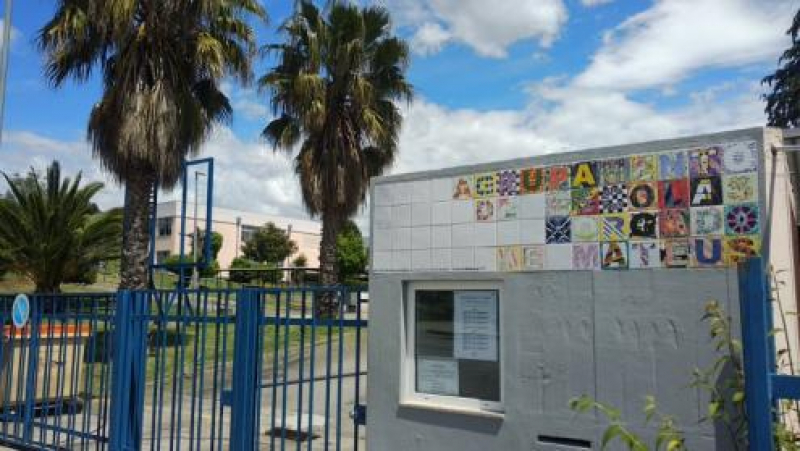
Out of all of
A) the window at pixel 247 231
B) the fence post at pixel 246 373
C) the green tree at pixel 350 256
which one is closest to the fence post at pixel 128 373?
the fence post at pixel 246 373

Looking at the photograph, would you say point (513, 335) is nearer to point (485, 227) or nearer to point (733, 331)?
point (485, 227)

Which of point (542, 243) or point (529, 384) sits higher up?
point (542, 243)

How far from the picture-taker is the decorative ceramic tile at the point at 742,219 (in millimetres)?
4109

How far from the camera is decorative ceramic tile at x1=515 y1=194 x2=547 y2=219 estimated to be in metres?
4.90

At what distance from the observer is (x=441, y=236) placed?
537cm

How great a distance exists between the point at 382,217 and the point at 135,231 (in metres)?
10.3

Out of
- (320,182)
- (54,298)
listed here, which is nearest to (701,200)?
(54,298)

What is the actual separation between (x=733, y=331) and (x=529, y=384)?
1.32 meters

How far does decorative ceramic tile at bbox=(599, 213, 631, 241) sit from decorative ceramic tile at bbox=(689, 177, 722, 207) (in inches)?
16.1

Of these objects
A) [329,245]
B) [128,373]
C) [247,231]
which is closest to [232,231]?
[247,231]

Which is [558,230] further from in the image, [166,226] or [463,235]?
[166,226]

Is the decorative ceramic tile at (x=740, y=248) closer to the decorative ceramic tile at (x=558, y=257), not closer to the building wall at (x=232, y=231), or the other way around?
the decorative ceramic tile at (x=558, y=257)

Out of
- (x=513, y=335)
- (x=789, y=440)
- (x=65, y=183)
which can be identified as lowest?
(x=789, y=440)

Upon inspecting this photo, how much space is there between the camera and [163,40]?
14.4 metres
